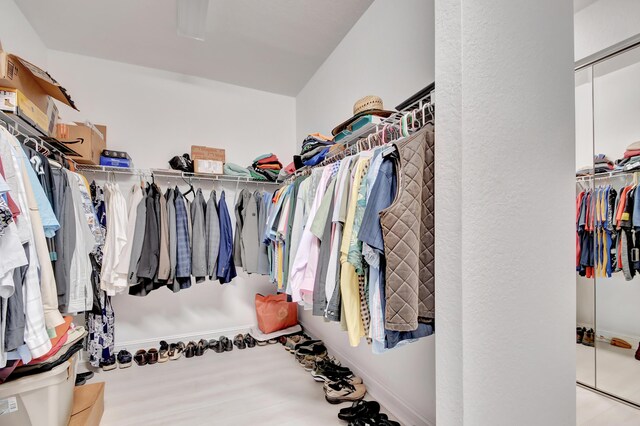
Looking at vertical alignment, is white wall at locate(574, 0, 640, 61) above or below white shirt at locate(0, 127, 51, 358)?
above

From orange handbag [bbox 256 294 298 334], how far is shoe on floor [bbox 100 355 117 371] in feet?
4.48

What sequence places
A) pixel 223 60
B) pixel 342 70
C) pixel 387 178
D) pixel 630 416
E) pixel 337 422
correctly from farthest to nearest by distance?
pixel 223 60 < pixel 342 70 < pixel 337 422 < pixel 387 178 < pixel 630 416

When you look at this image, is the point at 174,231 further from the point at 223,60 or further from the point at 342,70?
the point at 342,70

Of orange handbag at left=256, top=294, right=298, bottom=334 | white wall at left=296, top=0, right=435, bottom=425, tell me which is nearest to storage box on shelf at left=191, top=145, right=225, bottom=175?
white wall at left=296, top=0, right=435, bottom=425

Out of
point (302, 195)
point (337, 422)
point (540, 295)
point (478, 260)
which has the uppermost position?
point (302, 195)

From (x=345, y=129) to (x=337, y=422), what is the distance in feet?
6.13

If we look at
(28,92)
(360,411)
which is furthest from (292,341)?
(28,92)

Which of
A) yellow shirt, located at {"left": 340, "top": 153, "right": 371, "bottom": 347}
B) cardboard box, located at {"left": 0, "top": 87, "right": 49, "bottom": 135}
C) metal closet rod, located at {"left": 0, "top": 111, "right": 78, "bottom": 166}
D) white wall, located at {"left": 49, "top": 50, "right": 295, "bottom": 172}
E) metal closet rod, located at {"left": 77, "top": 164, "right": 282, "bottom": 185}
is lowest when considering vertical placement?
yellow shirt, located at {"left": 340, "top": 153, "right": 371, "bottom": 347}

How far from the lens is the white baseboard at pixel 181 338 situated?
112 inches

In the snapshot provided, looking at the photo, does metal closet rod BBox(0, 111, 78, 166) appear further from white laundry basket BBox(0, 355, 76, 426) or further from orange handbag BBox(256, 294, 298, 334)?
orange handbag BBox(256, 294, 298, 334)

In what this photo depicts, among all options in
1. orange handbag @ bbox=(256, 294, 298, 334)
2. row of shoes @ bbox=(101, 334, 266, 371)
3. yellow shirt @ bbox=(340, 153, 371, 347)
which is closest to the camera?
yellow shirt @ bbox=(340, 153, 371, 347)

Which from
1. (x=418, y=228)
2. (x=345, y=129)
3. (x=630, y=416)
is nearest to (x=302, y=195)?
(x=345, y=129)

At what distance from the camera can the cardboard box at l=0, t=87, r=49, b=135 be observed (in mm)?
1416

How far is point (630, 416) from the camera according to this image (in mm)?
977
